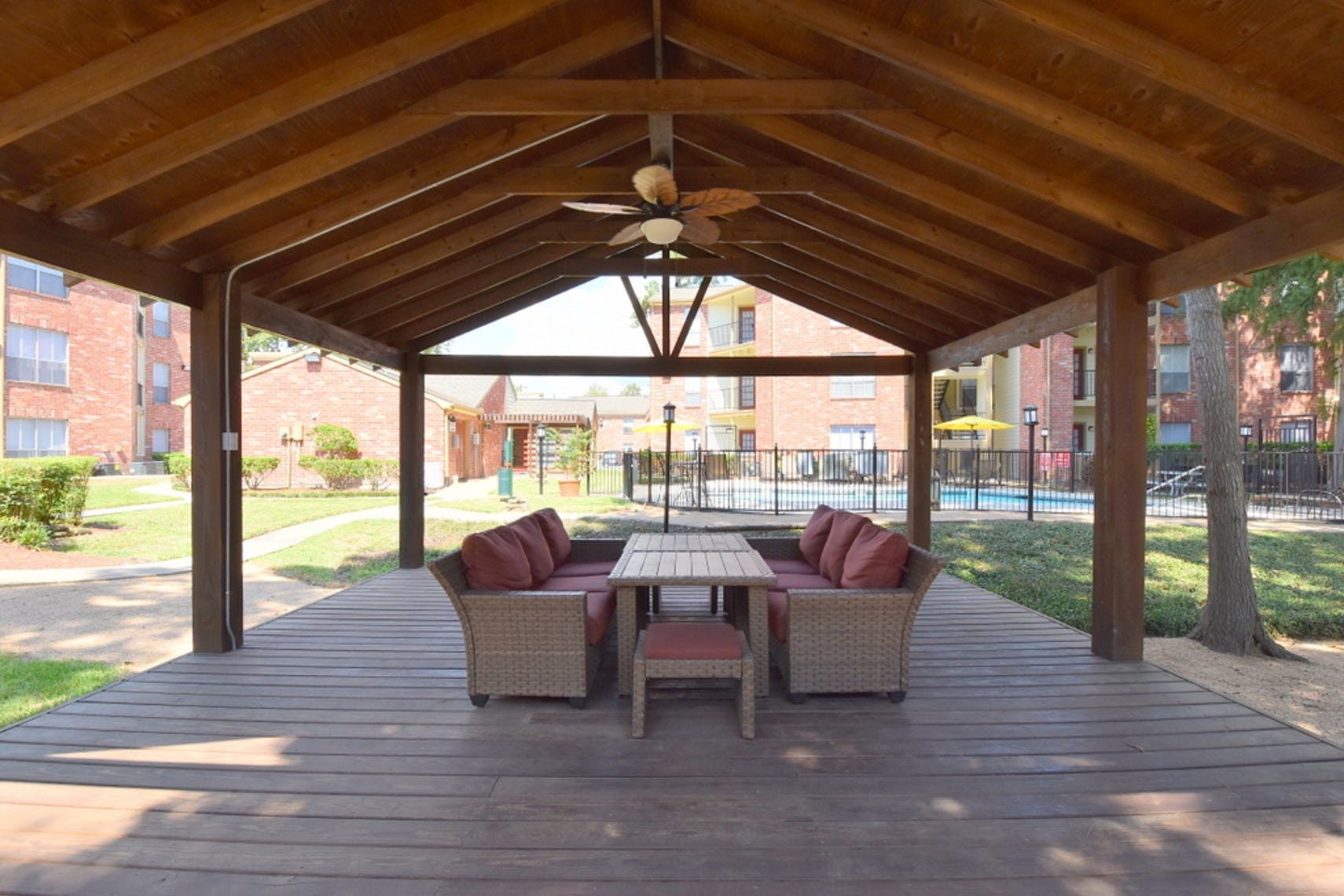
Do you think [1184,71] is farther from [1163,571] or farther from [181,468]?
[181,468]

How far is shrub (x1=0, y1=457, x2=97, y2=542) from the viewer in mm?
9609

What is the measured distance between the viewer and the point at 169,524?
471 inches

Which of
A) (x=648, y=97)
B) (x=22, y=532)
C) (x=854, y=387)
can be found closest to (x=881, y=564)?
(x=648, y=97)

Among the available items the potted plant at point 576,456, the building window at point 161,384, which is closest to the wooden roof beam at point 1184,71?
the potted plant at point 576,456

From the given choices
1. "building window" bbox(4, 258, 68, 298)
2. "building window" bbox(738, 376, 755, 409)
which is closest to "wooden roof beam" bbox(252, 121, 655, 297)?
"building window" bbox(4, 258, 68, 298)

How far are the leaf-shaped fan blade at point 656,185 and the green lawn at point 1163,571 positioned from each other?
17.5ft

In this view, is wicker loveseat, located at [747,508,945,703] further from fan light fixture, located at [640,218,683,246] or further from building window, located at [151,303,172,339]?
building window, located at [151,303,172,339]

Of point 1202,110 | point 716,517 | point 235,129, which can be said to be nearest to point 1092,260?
point 1202,110

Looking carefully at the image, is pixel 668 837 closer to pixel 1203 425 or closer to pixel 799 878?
pixel 799 878

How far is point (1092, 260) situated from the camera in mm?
4781

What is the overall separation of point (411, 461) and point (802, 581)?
5.13 metres

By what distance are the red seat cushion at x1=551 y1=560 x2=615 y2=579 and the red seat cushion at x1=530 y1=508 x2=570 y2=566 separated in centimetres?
8

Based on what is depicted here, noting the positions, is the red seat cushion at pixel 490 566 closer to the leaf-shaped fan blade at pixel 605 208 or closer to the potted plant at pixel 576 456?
the leaf-shaped fan blade at pixel 605 208

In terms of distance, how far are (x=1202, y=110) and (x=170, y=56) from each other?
4.56 m
